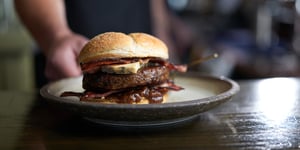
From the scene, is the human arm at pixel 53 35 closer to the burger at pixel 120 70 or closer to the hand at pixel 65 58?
the hand at pixel 65 58

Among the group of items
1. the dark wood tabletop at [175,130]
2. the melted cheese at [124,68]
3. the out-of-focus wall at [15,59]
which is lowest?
the out-of-focus wall at [15,59]

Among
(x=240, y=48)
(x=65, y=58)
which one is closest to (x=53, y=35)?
(x=65, y=58)

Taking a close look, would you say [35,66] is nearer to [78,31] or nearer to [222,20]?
[78,31]

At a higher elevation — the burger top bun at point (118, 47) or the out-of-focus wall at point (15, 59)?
the burger top bun at point (118, 47)

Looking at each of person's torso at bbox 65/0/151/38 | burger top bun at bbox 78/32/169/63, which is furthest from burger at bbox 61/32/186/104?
person's torso at bbox 65/0/151/38

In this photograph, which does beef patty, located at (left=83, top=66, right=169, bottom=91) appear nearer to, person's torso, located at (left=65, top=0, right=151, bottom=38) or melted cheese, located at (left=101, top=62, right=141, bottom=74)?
melted cheese, located at (left=101, top=62, right=141, bottom=74)

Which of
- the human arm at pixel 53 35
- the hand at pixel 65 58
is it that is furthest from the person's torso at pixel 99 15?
the hand at pixel 65 58

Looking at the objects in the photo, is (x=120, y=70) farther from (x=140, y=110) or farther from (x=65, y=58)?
(x=65, y=58)
